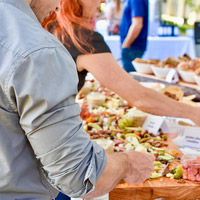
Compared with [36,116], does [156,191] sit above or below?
below

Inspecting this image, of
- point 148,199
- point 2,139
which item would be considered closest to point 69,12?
point 148,199

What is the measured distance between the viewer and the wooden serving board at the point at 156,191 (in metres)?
1.33

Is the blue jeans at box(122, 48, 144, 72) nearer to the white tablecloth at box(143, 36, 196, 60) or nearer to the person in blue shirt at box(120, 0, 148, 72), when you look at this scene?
the person in blue shirt at box(120, 0, 148, 72)

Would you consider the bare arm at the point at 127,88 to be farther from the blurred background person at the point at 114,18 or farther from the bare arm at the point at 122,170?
the blurred background person at the point at 114,18

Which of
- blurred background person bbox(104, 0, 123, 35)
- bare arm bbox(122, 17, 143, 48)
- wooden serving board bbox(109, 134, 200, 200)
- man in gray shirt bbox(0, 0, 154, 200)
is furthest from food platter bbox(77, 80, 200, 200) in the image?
blurred background person bbox(104, 0, 123, 35)

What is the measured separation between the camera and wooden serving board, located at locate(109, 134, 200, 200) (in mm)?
1332

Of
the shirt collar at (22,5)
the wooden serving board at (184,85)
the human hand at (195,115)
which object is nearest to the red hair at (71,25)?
the human hand at (195,115)

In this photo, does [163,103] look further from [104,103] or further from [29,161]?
[29,161]

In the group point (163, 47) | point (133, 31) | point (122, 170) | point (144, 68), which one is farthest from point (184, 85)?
point (163, 47)

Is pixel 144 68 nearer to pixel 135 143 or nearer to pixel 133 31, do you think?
pixel 133 31

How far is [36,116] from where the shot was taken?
0.73 metres

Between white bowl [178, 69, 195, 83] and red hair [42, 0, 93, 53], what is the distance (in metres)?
1.50

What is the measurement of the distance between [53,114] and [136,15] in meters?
3.74

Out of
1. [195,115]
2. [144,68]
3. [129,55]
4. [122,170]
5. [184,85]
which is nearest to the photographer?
[122,170]
